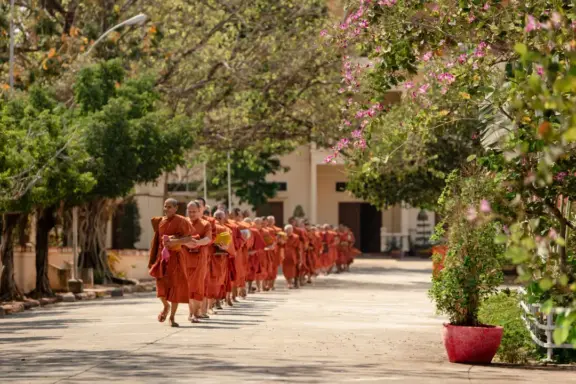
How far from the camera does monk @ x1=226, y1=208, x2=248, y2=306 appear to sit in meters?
27.1

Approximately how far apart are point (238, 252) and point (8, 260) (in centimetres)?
531

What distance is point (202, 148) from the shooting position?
4303 cm

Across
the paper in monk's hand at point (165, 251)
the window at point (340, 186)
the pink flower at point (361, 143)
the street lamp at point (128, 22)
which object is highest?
the street lamp at point (128, 22)

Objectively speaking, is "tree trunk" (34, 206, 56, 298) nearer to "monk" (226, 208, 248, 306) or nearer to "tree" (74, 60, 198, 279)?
"tree" (74, 60, 198, 279)

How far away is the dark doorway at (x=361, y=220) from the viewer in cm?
7775

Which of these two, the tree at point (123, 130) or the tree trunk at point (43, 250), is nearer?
the tree trunk at point (43, 250)

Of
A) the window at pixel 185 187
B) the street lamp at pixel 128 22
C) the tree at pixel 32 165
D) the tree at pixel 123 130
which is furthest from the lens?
the window at pixel 185 187

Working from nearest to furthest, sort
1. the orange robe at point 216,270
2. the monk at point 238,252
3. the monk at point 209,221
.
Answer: the monk at point 209,221
the orange robe at point 216,270
the monk at point 238,252

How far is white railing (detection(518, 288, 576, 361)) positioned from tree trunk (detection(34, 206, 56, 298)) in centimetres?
1709

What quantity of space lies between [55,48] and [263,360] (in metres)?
21.0

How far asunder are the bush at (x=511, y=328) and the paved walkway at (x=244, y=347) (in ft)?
2.43

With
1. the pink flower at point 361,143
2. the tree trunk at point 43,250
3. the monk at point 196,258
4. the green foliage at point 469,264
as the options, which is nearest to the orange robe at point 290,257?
the tree trunk at point 43,250

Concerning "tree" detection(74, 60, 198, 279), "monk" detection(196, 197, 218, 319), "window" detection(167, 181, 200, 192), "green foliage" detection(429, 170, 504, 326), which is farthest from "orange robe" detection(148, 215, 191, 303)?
"window" detection(167, 181, 200, 192)

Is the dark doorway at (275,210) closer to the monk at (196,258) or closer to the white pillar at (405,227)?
the white pillar at (405,227)
